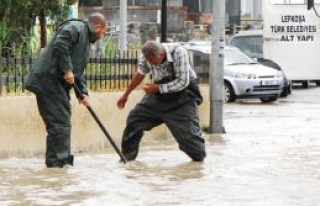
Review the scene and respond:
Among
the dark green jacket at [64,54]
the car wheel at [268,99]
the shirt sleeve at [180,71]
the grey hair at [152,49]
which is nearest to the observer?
the dark green jacket at [64,54]

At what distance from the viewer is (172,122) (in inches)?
417

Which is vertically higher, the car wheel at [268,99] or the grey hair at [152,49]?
the grey hair at [152,49]

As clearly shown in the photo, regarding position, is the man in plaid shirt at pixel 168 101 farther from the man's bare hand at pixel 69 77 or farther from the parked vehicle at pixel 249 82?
the parked vehicle at pixel 249 82

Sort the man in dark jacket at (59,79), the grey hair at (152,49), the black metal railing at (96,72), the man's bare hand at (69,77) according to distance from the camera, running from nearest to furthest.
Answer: the man's bare hand at (69,77) < the man in dark jacket at (59,79) < the grey hair at (152,49) < the black metal railing at (96,72)

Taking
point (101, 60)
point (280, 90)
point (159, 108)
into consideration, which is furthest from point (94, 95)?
point (280, 90)

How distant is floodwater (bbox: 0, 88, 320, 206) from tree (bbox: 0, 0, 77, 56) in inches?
120

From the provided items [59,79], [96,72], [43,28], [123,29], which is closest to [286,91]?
[123,29]

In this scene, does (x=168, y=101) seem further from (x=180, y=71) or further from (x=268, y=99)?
(x=268, y=99)

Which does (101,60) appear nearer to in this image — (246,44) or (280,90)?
(280,90)

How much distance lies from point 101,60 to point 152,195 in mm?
4891

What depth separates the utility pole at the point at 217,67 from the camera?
14.6 meters

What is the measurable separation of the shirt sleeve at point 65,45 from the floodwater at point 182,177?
1103mm

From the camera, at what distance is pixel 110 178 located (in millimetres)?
9219

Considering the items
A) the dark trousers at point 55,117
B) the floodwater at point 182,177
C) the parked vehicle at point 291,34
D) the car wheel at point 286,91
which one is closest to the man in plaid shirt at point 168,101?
the floodwater at point 182,177
